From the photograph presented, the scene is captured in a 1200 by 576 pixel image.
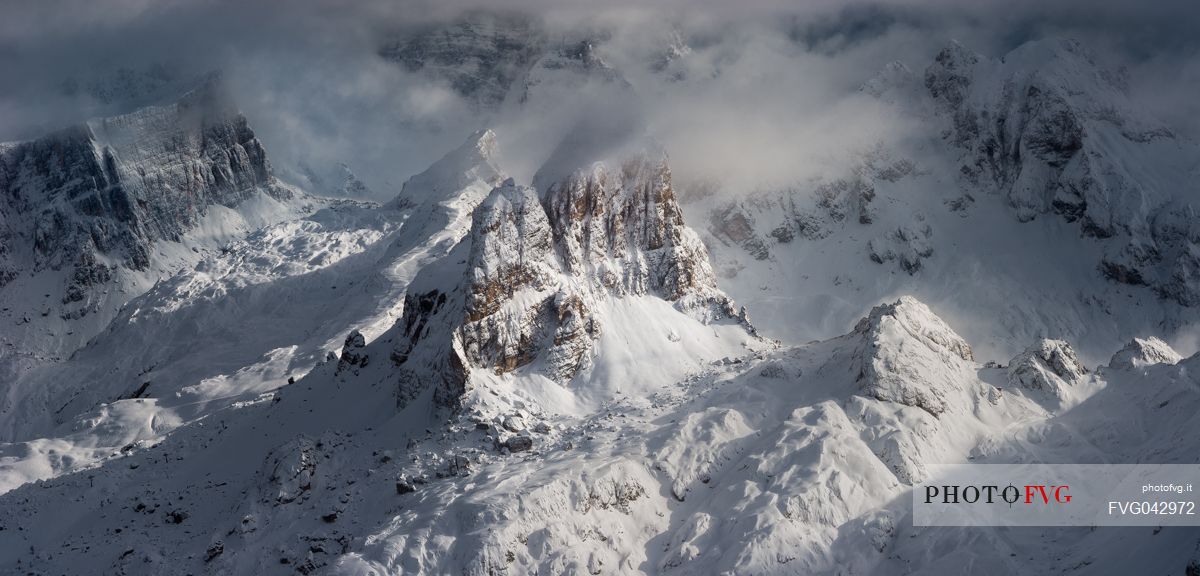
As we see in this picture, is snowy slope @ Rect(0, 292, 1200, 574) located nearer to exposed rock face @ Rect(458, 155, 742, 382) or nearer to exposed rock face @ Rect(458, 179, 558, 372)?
exposed rock face @ Rect(458, 179, 558, 372)

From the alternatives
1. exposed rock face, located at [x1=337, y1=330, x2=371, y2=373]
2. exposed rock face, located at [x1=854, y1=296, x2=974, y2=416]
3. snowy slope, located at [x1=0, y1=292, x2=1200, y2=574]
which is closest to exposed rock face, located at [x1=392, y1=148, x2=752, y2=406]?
exposed rock face, located at [x1=337, y1=330, x2=371, y2=373]

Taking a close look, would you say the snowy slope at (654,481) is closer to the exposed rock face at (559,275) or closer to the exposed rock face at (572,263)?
the exposed rock face at (559,275)

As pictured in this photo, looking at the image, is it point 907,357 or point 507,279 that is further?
point 507,279

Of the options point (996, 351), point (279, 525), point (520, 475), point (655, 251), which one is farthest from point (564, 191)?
point (996, 351)

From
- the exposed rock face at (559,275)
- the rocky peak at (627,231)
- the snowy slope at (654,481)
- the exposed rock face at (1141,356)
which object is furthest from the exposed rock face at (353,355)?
the exposed rock face at (1141,356)

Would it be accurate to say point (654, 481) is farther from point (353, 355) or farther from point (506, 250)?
point (353, 355)

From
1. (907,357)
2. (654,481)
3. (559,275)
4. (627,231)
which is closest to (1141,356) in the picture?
(907,357)

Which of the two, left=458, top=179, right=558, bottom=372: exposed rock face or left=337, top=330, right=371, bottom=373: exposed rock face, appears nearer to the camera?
left=458, top=179, right=558, bottom=372: exposed rock face
